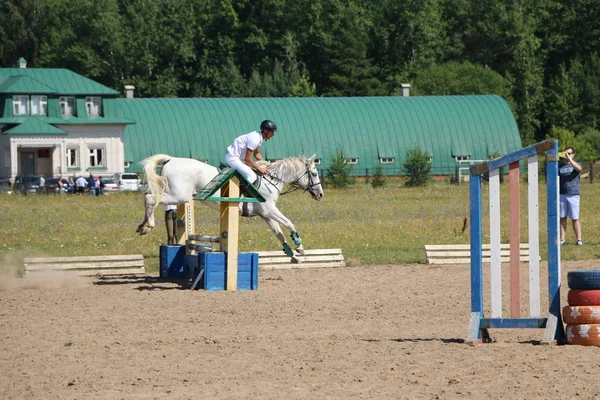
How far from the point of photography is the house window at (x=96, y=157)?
225ft

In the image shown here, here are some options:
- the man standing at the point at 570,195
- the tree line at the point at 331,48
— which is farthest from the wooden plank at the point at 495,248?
the tree line at the point at 331,48

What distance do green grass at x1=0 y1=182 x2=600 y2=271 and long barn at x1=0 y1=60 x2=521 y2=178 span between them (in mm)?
23810

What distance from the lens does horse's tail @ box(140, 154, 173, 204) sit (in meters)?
18.9

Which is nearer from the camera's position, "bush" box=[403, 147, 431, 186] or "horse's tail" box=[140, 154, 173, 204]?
"horse's tail" box=[140, 154, 173, 204]

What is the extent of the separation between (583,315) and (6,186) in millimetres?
52581

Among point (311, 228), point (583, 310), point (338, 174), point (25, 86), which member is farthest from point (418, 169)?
point (583, 310)

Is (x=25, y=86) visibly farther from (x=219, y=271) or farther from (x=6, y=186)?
(x=219, y=271)

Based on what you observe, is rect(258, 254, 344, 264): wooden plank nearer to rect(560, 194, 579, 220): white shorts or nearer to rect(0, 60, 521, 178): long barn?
rect(560, 194, 579, 220): white shorts

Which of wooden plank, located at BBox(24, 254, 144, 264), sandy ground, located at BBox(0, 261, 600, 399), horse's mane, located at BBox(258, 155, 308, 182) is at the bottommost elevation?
sandy ground, located at BBox(0, 261, 600, 399)

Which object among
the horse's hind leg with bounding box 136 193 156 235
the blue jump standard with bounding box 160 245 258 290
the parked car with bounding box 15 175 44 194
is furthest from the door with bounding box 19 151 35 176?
the blue jump standard with bounding box 160 245 258 290

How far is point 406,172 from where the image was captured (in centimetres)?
6150

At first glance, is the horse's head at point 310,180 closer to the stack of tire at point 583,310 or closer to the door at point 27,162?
the stack of tire at point 583,310

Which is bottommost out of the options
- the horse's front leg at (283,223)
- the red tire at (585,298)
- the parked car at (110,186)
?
the red tire at (585,298)

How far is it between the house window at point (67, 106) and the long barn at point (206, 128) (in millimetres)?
64
